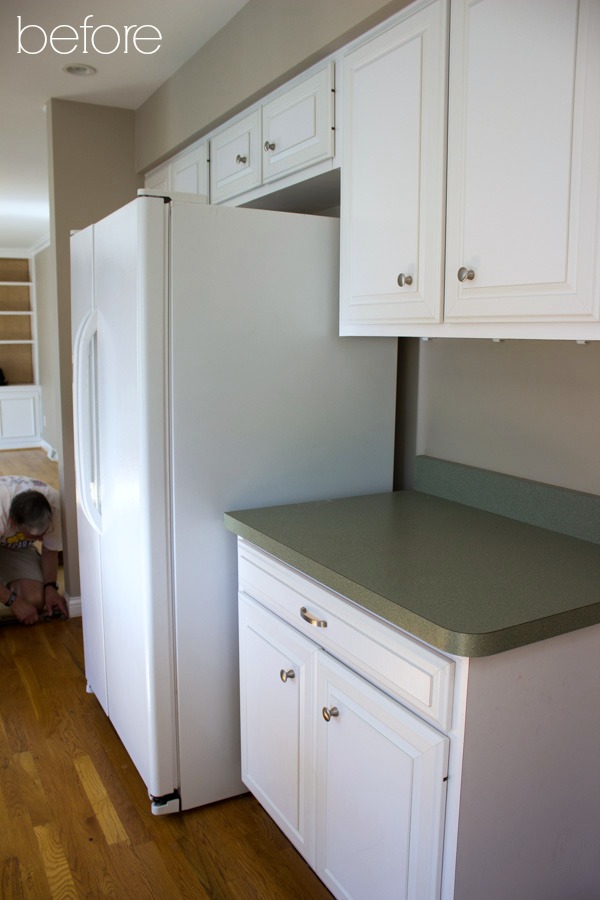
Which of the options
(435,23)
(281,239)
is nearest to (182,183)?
(281,239)

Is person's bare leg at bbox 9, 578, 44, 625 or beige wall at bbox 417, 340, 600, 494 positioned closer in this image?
beige wall at bbox 417, 340, 600, 494

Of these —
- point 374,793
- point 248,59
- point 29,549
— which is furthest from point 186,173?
point 374,793

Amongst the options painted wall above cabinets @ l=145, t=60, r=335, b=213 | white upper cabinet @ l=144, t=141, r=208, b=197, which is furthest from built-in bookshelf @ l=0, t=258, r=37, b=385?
painted wall above cabinets @ l=145, t=60, r=335, b=213

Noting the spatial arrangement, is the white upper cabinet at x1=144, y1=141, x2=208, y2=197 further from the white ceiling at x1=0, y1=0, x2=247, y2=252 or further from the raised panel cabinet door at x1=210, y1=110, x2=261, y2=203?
the white ceiling at x1=0, y1=0, x2=247, y2=252

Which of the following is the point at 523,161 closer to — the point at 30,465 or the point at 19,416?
the point at 30,465

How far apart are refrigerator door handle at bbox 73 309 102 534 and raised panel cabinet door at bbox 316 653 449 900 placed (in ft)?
3.80

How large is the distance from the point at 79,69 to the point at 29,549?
221 centimetres

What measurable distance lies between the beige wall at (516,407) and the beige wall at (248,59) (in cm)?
89

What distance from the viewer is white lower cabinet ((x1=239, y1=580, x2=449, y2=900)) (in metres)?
1.38

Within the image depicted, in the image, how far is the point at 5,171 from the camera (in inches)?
185

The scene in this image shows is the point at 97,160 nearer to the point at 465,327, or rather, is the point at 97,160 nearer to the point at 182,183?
the point at 182,183

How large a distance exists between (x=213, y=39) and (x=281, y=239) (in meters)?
1.05

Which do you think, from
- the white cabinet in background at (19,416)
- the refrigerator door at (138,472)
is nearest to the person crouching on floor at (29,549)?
the refrigerator door at (138,472)

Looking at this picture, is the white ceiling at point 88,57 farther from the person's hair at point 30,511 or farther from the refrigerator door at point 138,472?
the person's hair at point 30,511
